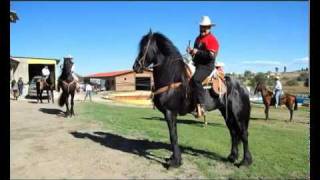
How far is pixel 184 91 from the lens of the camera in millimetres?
8820

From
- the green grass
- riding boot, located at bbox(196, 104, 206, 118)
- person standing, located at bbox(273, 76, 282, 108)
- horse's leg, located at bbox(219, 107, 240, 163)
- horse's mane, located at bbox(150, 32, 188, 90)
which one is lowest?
the green grass

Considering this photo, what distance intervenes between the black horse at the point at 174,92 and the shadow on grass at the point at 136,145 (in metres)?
0.61

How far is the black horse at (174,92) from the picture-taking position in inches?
344

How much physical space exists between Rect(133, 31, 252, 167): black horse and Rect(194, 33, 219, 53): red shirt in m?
0.59

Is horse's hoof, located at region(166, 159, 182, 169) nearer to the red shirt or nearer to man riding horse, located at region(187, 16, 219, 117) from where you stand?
man riding horse, located at region(187, 16, 219, 117)

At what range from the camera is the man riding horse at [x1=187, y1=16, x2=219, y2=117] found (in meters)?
8.57

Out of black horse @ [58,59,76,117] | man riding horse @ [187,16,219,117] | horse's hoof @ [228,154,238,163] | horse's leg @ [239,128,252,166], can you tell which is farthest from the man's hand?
black horse @ [58,59,76,117]

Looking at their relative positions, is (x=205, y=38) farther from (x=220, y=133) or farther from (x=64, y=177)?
(x=220, y=133)

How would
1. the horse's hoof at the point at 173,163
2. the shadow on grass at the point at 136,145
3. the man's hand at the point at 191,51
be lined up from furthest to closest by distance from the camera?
the shadow on grass at the point at 136,145
the man's hand at the point at 191,51
the horse's hoof at the point at 173,163

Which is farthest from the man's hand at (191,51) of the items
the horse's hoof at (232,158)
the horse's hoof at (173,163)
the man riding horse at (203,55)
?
the horse's hoof at (232,158)

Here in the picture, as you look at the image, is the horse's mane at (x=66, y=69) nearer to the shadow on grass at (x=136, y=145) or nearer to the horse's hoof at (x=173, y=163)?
the shadow on grass at (x=136, y=145)

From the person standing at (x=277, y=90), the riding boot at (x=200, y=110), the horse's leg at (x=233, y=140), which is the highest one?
the person standing at (x=277, y=90)
